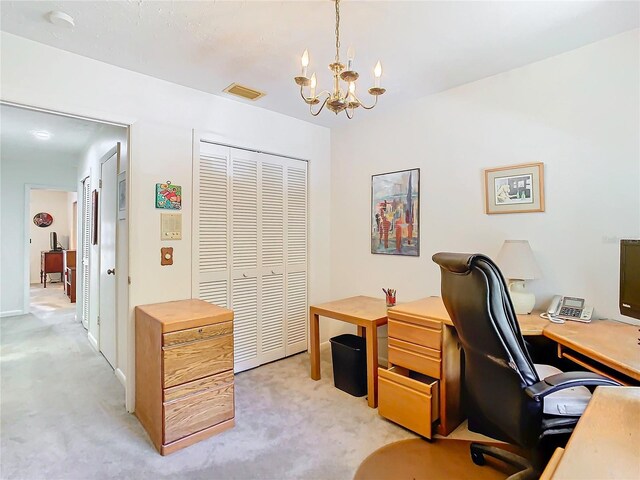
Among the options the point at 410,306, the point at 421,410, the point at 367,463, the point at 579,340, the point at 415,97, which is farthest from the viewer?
the point at 415,97

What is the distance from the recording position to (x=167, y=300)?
8.53ft

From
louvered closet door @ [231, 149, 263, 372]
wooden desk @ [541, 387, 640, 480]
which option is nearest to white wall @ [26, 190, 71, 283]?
louvered closet door @ [231, 149, 263, 372]

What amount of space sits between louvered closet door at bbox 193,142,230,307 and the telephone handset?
2482 mm

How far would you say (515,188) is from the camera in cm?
243

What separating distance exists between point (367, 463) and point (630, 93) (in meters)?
2.66

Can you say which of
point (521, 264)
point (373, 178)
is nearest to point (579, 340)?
point (521, 264)

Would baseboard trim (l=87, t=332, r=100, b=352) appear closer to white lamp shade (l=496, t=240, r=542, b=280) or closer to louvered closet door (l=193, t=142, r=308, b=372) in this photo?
Result: louvered closet door (l=193, t=142, r=308, b=372)

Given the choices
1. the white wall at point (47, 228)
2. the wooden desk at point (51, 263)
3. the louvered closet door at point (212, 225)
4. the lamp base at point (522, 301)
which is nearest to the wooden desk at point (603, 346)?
the lamp base at point (522, 301)

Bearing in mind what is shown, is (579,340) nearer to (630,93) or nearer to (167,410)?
(630,93)

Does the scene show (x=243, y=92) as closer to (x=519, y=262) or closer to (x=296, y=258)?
(x=296, y=258)

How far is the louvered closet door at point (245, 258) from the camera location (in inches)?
121

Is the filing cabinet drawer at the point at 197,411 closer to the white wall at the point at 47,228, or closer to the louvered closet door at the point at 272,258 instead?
the louvered closet door at the point at 272,258

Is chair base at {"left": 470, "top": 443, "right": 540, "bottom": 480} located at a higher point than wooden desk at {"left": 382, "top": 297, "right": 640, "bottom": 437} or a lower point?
lower

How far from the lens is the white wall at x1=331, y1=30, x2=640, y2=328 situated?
2.04 m
